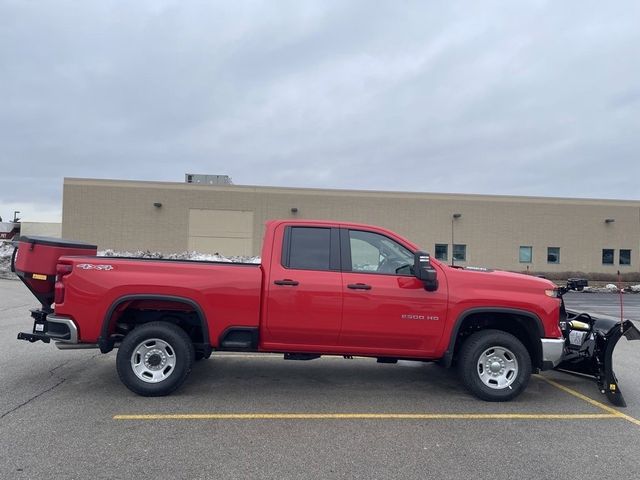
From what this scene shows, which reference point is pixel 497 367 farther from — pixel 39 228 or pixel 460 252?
pixel 39 228

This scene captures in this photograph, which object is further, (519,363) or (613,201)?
(613,201)

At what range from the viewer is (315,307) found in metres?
5.52

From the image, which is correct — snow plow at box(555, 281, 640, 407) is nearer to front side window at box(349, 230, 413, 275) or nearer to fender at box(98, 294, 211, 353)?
front side window at box(349, 230, 413, 275)

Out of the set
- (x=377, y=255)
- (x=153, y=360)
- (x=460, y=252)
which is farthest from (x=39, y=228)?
(x=377, y=255)

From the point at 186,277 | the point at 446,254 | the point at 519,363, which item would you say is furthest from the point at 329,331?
the point at 446,254

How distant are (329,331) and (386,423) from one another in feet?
3.79

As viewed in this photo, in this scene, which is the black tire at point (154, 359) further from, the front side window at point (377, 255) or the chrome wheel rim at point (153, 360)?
the front side window at point (377, 255)

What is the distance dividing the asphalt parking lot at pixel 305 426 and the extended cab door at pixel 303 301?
73 cm

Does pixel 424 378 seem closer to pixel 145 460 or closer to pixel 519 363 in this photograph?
pixel 519 363

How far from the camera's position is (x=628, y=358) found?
8.41 meters

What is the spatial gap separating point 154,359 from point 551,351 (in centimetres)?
449

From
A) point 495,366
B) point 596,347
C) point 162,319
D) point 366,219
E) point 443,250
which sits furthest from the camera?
point 443,250

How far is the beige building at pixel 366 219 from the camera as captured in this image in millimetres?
32781

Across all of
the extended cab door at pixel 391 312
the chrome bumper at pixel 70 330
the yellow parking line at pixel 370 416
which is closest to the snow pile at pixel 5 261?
the chrome bumper at pixel 70 330
